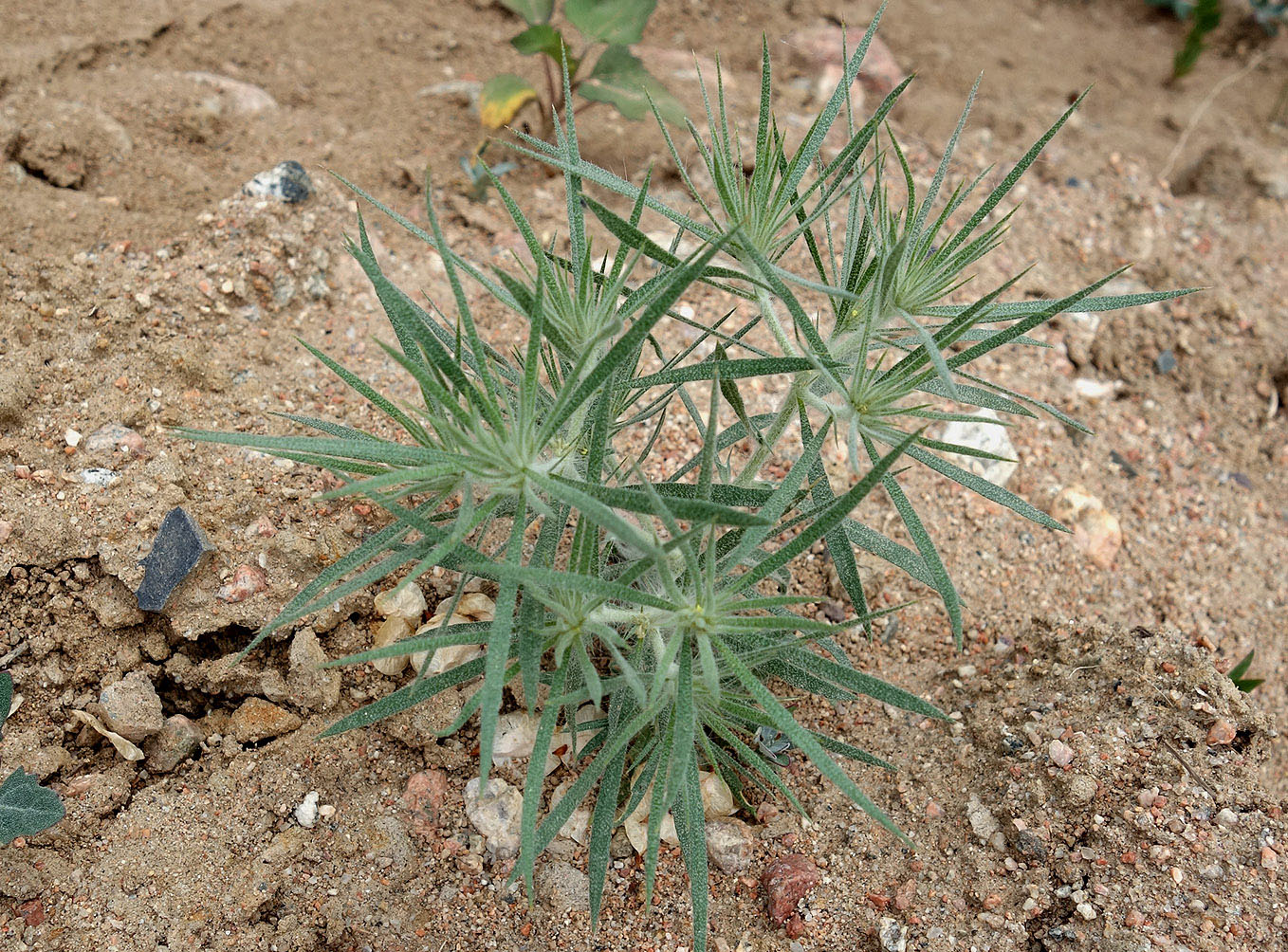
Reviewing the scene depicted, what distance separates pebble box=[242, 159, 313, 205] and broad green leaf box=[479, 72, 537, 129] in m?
0.69

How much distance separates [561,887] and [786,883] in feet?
1.45

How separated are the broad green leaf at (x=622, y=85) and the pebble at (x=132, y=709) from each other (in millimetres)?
2268

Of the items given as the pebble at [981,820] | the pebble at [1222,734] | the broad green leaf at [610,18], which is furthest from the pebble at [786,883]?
the broad green leaf at [610,18]

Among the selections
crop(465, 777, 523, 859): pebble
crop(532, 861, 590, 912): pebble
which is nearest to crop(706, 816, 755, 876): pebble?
crop(532, 861, 590, 912): pebble

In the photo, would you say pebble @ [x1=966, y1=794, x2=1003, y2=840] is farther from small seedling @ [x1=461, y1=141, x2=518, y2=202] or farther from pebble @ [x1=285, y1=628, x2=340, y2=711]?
small seedling @ [x1=461, y1=141, x2=518, y2=202]

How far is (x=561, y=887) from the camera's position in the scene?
1827 millimetres

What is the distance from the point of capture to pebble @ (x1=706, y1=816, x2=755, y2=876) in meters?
1.88

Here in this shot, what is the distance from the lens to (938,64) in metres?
4.24

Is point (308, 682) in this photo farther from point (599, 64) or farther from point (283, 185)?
point (599, 64)

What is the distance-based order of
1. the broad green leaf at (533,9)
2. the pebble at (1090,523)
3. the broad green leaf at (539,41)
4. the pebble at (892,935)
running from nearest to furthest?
the pebble at (892,935) < the pebble at (1090,523) < the broad green leaf at (539,41) < the broad green leaf at (533,9)

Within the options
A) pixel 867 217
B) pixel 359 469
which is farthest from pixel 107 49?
pixel 867 217

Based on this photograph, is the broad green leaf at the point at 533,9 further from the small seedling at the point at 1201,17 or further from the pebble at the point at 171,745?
the small seedling at the point at 1201,17

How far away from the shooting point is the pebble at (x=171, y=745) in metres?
1.89

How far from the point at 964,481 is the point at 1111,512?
1.47 m
